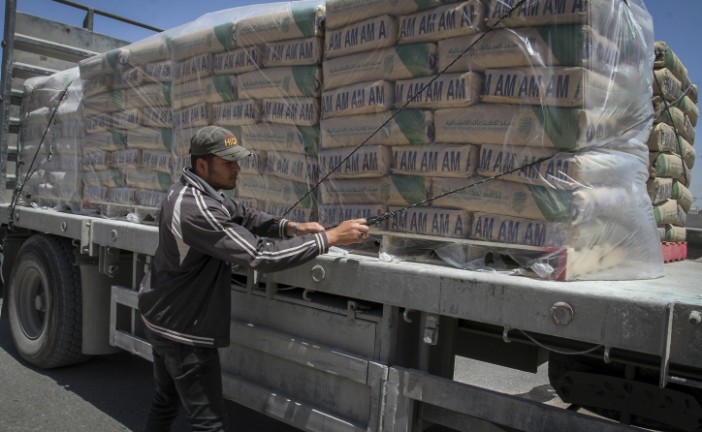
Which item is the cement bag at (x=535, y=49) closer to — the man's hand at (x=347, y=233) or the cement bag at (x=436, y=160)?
the cement bag at (x=436, y=160)

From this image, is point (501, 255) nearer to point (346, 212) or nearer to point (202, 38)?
point (346, 212)

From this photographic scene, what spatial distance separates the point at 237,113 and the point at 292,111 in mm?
409

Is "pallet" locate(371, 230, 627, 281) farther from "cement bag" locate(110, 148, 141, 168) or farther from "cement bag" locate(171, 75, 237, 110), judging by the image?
"cement bag" locate(110, 148, 141, 168)

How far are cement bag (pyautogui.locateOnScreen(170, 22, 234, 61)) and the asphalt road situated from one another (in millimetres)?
2366

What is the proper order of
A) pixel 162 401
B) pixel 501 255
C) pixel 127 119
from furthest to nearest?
pixel 127 119 < pixel 162 401 < pixel 501 255

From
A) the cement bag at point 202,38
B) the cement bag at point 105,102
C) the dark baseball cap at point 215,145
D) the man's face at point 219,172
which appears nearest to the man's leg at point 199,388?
the man's face at point 219,172

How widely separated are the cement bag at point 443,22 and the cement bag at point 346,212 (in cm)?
72

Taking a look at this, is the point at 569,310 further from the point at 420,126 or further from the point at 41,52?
the point at 41,52

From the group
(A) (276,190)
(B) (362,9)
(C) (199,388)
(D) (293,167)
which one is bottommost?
(C) (199,388)

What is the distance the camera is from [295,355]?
2.68 m

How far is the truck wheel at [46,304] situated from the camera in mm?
4484

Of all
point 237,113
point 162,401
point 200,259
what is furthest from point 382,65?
point 162,401

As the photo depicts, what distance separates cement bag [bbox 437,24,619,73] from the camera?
83.3 inches

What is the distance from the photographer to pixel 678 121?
3.44 meters
